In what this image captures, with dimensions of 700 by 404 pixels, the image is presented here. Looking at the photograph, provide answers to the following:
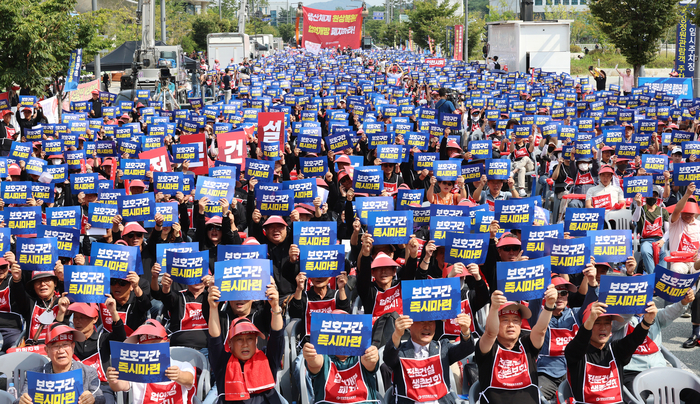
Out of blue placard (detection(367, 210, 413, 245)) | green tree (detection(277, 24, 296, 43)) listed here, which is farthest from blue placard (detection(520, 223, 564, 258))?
green tree (detection(277, 24, 296, 43))

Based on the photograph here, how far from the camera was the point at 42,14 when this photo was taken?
21.0 m

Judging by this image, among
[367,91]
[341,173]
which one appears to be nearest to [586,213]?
[341,173]

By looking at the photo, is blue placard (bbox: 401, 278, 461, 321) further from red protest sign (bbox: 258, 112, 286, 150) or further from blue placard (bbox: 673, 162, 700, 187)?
red protest sign (bbox: 258, 112, 286, 150)

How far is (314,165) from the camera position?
11.2 m

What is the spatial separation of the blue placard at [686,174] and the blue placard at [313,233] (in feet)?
18.1

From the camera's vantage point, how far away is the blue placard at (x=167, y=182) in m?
10.1

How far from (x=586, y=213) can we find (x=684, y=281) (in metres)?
2.09

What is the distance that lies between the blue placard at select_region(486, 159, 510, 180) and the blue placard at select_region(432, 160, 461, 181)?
0.44 metres

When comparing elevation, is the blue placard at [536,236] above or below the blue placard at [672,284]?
above

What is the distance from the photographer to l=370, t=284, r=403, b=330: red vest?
6.79 meters

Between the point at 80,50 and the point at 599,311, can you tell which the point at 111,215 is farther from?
Result: the point at 80,50

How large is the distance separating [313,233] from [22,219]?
3.76 meters

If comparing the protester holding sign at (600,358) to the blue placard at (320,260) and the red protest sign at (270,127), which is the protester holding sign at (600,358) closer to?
the blue placard at (320,260)

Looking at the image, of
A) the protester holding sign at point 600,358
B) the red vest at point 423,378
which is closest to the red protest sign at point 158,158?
the red vest at point 423,378
